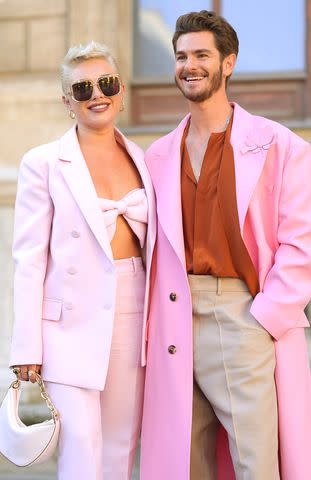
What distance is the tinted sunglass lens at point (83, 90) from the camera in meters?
3.24

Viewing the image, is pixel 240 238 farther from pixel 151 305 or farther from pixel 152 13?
pixel 152 13

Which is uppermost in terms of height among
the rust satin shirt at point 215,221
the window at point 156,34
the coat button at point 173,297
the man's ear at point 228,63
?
the window at point 156,34

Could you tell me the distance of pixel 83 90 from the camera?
3.24 m

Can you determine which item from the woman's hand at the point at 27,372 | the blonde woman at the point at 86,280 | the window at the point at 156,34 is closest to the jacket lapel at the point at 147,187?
the blonde woman at the point at 86,280

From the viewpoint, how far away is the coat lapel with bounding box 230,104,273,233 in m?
3.14

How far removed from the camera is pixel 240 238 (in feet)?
10.3

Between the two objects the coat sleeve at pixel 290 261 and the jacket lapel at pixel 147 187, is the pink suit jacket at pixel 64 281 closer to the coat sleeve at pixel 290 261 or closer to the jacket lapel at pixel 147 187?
the jacket lapel at pixel 147 187

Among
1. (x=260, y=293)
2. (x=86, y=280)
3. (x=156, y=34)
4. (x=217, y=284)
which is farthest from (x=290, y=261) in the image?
(x=156, y=34)

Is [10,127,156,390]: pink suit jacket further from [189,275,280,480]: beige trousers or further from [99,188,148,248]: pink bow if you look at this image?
[189,275,280,480]: beige trousers

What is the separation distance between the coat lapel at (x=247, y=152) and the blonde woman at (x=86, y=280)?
41 cm

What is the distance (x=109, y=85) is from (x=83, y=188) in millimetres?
454

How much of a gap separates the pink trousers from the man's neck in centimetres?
64

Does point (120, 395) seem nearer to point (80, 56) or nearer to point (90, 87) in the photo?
point (90, 87)

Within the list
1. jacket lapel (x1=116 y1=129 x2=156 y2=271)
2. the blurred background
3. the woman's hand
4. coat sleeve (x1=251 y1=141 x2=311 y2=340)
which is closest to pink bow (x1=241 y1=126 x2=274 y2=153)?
coat sleeve (x1=251 y1=141 x2=311 y2=340)
